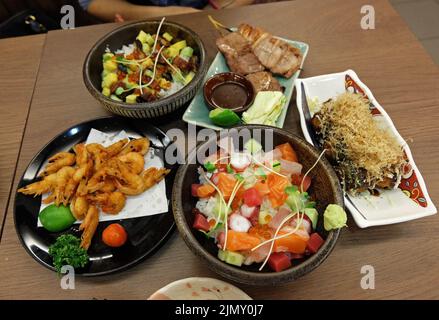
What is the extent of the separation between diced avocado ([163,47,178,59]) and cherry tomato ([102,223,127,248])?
1012mm

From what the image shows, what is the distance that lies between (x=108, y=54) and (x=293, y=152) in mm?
1186

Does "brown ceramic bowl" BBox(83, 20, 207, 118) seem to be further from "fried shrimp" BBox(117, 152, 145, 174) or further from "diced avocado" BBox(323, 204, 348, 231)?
"diced avocado" BBox(323, 204, 348, 231)

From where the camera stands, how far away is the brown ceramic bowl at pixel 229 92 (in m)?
1.75

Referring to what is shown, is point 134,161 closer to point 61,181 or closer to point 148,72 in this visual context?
point 61,181

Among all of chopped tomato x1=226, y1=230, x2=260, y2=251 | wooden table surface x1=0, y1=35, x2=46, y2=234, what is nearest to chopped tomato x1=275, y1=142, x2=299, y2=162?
chopped tomato x1=226, y1=230, x2=260, y2=251

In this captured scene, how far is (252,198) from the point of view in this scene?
4.11ft

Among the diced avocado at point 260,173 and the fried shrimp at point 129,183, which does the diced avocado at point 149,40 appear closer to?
the fried shrimp at point 129,183

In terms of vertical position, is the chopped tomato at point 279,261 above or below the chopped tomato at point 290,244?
below

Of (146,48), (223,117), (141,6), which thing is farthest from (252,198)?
(141,6)

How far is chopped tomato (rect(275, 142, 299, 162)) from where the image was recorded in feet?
4.55

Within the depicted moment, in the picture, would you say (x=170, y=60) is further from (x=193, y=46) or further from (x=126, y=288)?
(x=126, y=288)

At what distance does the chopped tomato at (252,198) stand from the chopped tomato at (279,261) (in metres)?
0.19

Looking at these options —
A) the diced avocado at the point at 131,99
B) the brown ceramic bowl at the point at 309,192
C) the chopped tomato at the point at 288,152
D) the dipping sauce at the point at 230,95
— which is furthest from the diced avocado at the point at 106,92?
the chopped tomato at the point at 288,152

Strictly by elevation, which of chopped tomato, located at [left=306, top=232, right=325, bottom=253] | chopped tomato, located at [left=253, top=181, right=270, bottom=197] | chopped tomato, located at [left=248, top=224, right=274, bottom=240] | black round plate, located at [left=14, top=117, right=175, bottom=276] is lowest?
black round plate, located at [left=14, top=117, right=175, bottom=276]
